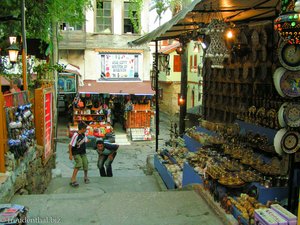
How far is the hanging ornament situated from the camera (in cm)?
748

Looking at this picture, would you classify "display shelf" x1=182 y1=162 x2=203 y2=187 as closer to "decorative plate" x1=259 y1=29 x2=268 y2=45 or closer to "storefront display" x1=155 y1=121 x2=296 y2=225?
"storefront display" x1=155 y1=121 x2=296 y2=225

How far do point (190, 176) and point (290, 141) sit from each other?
3471 millimetres

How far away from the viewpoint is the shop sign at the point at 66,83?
19.9 metres

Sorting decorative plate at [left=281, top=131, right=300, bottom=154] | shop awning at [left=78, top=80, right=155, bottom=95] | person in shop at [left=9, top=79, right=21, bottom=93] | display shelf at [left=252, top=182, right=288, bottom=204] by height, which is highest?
person in shop at [left=9, top=79, right=21, bottom=93]

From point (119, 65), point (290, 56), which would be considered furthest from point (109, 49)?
point (290, 56)

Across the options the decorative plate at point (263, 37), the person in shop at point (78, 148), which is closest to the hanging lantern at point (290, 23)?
the decorative plate at point (263, 37)

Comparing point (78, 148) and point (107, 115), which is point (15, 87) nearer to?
point (78, 148)

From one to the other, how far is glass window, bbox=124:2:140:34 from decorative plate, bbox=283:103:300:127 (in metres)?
18.8

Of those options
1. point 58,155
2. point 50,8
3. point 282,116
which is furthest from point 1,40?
point 282,116

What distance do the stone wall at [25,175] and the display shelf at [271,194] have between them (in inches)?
178

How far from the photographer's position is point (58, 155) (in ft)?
57.5

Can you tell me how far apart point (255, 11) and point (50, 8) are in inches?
302

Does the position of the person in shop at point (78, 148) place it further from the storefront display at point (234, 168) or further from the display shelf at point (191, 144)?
the display shelf at point (191, 144)

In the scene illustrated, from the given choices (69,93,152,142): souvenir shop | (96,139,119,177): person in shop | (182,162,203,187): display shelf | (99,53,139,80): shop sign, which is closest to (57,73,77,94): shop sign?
(69,93,152,142): souvenir shop
